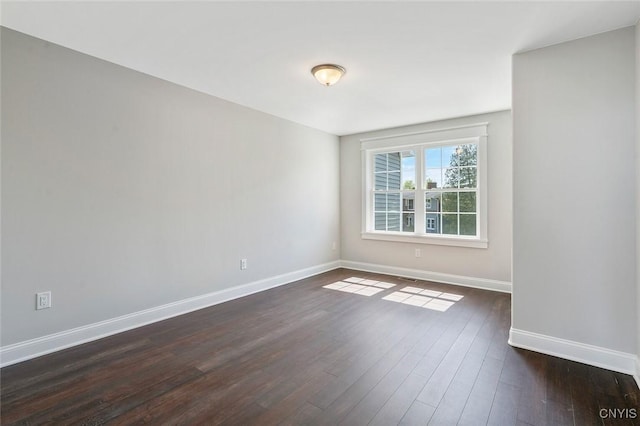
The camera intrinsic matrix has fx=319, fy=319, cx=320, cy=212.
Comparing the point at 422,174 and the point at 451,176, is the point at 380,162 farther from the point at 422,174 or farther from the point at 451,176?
the point at 451,176

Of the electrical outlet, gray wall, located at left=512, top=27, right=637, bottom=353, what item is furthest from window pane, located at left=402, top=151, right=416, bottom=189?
the electrical outlet

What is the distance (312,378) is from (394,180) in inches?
156

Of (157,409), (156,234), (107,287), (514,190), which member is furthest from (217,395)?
(514,190)

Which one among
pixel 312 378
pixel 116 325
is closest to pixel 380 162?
pixel 312 378

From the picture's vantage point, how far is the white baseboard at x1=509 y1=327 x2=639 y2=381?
90.7 inches

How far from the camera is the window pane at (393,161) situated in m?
5.49

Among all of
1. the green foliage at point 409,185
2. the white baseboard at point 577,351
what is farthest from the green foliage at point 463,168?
the white baseboard at point 577,351

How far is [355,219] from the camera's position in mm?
5887

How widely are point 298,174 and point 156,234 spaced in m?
2.39

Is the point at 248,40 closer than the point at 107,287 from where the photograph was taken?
Yes

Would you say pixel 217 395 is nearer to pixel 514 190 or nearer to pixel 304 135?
pixel 514 190

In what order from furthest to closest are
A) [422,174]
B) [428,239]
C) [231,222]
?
[422,174] → [428,239] → [231,222]

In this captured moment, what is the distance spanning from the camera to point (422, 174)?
16.9 feet

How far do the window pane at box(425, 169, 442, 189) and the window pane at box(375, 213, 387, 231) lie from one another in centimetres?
93
